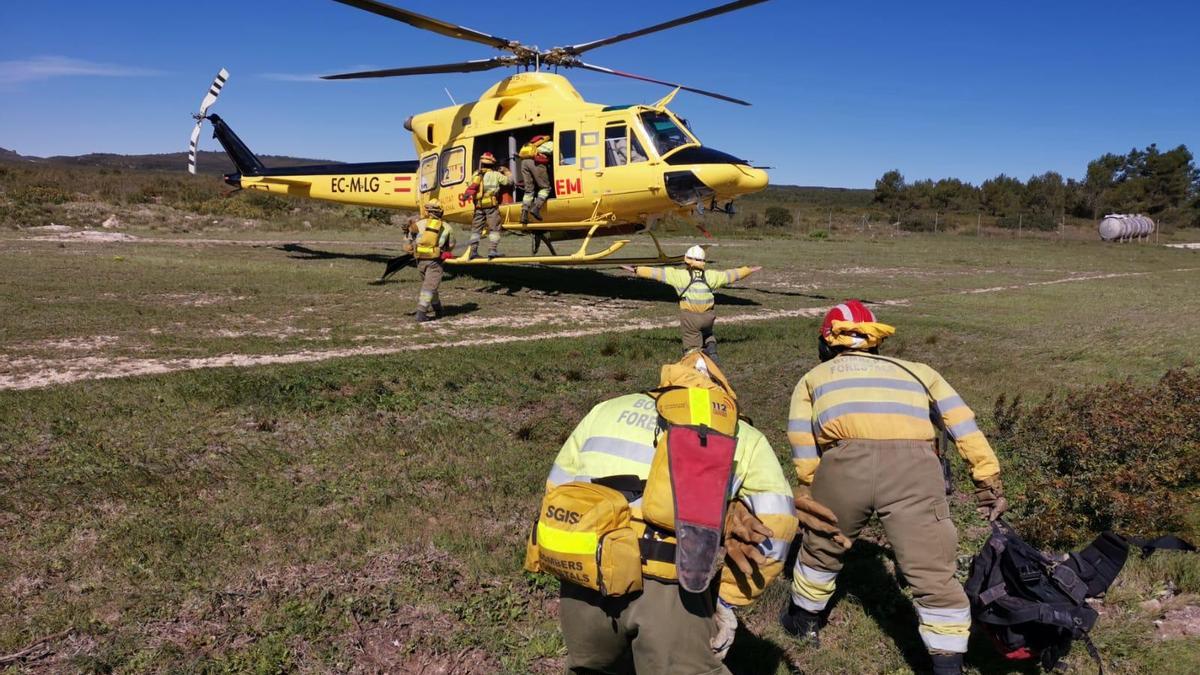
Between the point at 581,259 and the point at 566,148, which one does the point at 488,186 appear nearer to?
the point at 566,148

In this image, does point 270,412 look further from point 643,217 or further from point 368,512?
point 643,217

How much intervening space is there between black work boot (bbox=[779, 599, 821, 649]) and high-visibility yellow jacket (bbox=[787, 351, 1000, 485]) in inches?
31.7

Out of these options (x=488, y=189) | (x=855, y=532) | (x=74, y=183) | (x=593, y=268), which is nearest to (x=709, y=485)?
(x=855, y=532)

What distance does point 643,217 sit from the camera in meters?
15.6

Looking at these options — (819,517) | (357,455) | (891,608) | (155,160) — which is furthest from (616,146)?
(155,160)

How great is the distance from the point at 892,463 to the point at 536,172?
515 inches

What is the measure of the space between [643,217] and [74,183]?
38.1m

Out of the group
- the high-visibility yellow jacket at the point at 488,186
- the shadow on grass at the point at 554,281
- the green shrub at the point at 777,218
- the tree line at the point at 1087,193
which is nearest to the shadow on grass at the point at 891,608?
the shadow on grass at the point at 554,281

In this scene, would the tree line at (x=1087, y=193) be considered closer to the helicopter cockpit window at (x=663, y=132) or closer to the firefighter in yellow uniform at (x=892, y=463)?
the helicopter cockpit window at (x=663, y=132)

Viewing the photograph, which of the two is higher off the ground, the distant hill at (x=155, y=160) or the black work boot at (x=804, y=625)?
the distant hill at (x=155, y=160)

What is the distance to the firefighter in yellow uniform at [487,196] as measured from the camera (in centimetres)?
1639

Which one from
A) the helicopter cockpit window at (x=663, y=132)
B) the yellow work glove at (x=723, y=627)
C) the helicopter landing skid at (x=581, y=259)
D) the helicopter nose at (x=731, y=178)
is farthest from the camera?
the helicopter landing skid at (x=581, y=259)

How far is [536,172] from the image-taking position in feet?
52.3

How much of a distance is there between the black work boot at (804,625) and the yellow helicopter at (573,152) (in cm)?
976
